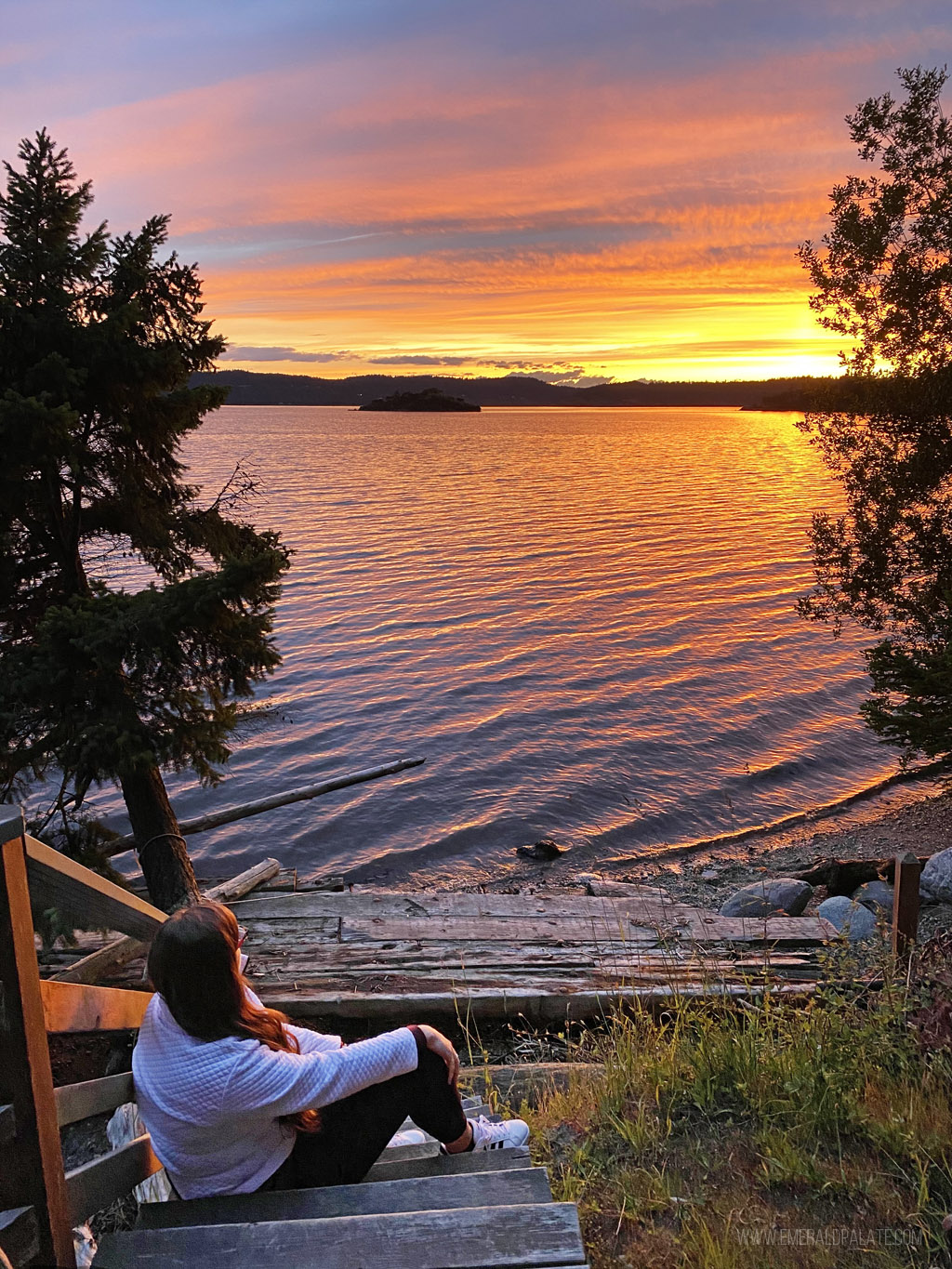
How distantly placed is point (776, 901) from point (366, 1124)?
7377 millimetres

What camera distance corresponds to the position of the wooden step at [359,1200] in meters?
2.60

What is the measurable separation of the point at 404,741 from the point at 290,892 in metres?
7.76

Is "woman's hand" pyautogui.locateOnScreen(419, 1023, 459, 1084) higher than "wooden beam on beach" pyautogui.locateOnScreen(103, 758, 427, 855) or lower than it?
higher

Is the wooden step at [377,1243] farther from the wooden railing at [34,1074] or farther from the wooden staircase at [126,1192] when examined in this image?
the wooden railing at [34,1074]

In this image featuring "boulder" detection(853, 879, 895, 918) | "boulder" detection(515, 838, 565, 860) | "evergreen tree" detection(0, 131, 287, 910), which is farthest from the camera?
"boulder" detection(515, 838, 565, 860)

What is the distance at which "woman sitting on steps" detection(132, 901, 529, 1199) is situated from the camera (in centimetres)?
271

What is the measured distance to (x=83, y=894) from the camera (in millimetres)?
2416

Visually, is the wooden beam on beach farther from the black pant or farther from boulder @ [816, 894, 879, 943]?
the black pant

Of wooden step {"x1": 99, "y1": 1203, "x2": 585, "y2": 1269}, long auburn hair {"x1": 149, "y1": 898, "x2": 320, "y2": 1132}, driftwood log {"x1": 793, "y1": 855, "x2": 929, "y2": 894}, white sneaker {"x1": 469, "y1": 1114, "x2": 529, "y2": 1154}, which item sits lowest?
driftwood log {"x1": 793, "y1": 855, "x2": 929, "y2": 894}

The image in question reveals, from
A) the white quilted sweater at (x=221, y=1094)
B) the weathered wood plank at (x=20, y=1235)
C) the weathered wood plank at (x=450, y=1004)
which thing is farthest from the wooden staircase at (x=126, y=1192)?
the weathered wood plank at (x=450, y=1004)

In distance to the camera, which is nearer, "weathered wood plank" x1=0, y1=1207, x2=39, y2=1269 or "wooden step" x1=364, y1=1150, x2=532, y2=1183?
"weathered wood plank" x1=0, y1=1207, x2=39, y2=1269

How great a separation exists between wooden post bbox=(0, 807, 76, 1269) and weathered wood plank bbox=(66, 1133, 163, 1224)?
0.12 meters

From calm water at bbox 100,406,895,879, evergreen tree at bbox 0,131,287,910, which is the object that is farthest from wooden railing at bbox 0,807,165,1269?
calm water at bbox 100,406,895,879

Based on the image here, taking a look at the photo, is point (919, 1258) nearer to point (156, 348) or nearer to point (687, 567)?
point (156, 348)
